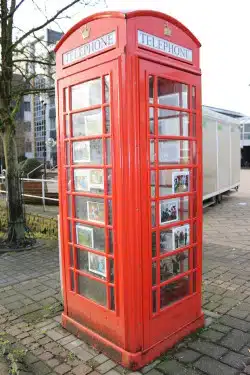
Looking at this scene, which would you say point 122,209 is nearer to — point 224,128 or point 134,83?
point 134,83

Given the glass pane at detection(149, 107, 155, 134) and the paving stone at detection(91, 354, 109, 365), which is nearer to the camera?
the glass pane at detection(149, 107, 155, 134)

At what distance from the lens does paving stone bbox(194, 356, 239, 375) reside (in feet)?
9.23

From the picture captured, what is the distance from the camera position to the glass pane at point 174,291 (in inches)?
125

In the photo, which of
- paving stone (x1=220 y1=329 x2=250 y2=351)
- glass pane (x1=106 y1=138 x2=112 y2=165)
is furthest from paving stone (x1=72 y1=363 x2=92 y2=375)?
glass pane (x1=106 y1=138 x2=112 y2=165)

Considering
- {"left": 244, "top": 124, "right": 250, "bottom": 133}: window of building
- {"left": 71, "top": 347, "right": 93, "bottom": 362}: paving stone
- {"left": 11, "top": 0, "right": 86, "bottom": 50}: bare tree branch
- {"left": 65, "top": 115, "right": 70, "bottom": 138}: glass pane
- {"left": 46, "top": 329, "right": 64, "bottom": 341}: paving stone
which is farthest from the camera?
{"left": 244, "top": 124, "right": 250, "bottom": 133}: window of building

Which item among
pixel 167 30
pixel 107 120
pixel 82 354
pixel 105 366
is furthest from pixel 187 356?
pixel 167 30

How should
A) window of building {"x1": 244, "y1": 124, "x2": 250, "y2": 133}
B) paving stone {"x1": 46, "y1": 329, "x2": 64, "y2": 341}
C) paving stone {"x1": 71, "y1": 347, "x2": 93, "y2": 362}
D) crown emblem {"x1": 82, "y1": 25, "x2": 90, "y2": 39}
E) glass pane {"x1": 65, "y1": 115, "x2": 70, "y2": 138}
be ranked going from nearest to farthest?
1. crown emblem {"x1": 82, "y1": 25, "x2": 90, "y2": 39}
2. paving stone {"x1": 71, "y1": 347, "x2": 93, "y2": 362}
3. glass pane {"x1": 65, "y1": 115, "x2": 70, "y2": 138}
4. paving stone {"x1": 46, "y1": 329, "x2": 64, "y2": 341}
5. window of building {"x1": 244, "y1": 124, "x2": 250, "y2": 133}

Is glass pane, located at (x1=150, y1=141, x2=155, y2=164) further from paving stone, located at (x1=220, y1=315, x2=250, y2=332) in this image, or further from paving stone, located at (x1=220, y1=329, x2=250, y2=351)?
paving stone, located at (x1=220, y1=315, x2=250, y2=332)

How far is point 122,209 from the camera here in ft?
9.14

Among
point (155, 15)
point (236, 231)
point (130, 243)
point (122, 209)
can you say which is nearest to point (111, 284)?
point (130, 243)

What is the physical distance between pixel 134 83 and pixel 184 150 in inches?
35.4

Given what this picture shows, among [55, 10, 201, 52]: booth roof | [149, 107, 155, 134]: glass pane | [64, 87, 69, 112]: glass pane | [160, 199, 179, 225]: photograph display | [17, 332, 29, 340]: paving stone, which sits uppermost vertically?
[55, 10, 201, 52]: booth roof

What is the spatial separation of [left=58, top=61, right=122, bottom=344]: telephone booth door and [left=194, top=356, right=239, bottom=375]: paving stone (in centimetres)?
75

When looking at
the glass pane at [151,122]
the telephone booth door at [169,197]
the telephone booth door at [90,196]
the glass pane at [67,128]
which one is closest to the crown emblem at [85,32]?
the telephone booth door at [90,196]
